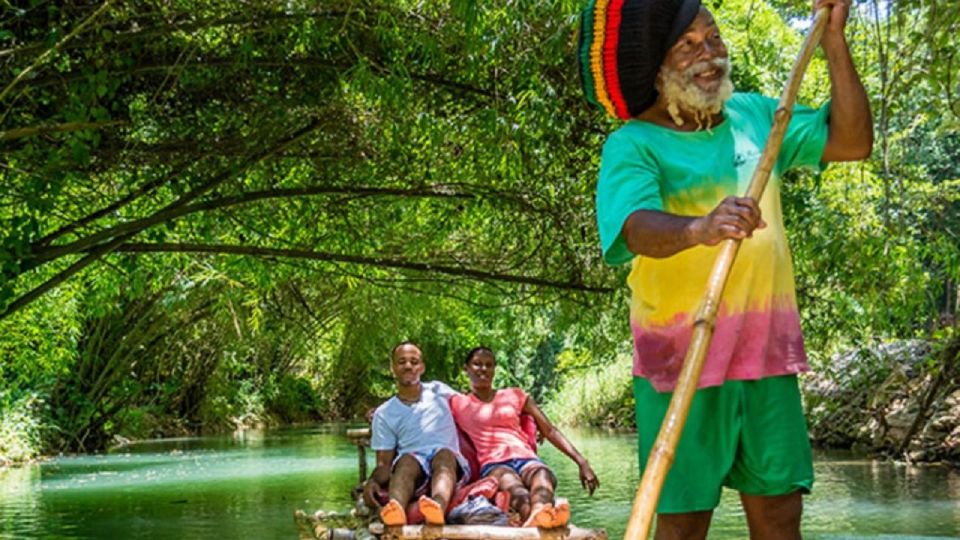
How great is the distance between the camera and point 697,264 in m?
1.95

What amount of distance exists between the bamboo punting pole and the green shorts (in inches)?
8.0

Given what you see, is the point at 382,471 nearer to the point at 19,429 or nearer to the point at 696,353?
the point at 696,353

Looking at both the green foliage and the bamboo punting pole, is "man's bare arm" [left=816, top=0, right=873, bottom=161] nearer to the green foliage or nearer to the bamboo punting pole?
the bamboo punting pole

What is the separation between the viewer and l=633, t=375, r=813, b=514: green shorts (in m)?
1.90

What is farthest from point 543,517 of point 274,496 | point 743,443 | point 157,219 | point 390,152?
point 274,496

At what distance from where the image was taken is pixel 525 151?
595 cm

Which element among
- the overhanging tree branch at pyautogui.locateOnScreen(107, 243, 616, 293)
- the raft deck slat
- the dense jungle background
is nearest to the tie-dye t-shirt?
the dense jungle background

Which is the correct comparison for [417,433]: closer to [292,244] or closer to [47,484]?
[292,244]

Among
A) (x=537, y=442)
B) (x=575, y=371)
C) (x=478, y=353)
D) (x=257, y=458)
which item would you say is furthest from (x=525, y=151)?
(x=575, y=371)

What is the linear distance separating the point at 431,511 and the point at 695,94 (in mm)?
3884

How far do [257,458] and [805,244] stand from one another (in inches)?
457

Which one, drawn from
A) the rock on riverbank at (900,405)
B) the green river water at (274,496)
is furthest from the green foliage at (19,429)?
the rock on riverbank at (900,405)

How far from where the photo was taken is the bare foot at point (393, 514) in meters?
5.61

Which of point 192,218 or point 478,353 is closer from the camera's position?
point 478,353
